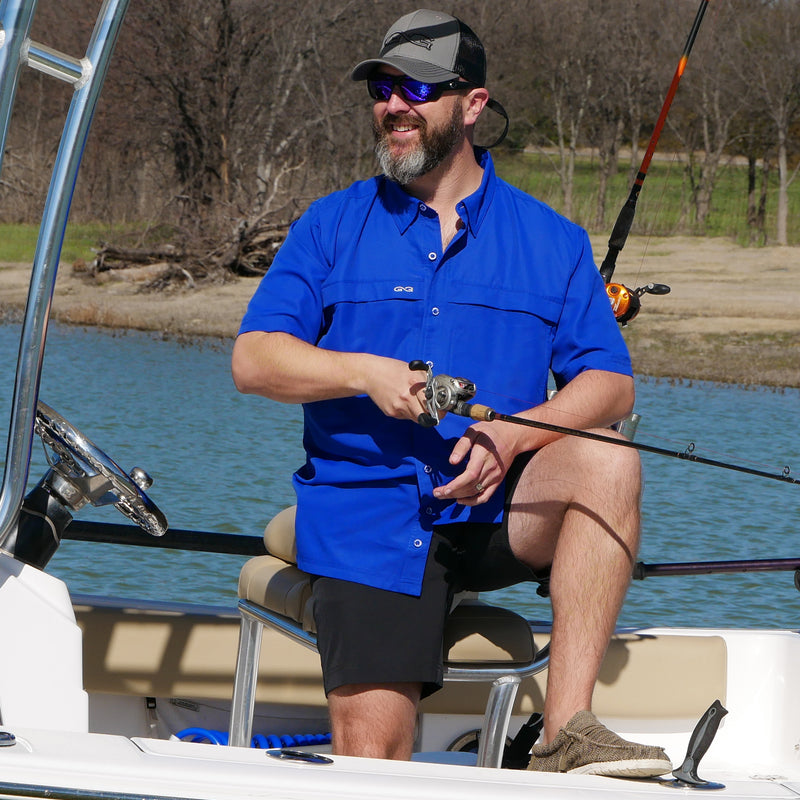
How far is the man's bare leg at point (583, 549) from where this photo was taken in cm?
206

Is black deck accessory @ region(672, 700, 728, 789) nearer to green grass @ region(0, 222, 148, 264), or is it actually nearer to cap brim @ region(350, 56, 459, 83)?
cap brim @ region(350, 56, 459, 83)

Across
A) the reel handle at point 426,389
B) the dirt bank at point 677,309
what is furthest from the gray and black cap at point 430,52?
the dirt bank at point 677,309

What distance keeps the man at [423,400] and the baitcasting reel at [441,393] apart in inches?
1.6

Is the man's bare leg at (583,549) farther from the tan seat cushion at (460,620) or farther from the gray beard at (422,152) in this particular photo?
the gray beard at (422,152)

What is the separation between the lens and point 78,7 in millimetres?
17812

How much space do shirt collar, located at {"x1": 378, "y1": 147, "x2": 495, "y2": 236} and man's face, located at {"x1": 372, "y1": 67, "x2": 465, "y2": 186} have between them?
0.04m

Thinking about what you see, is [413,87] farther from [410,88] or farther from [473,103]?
[473,103]

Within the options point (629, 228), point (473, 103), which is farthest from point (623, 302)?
point (473, 103)

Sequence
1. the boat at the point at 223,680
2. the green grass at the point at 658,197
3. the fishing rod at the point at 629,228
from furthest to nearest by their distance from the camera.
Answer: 1. the green grass at the point at 658,197
2. the fishing rod at the point at 629,228
3. the boat at the point at 223,680

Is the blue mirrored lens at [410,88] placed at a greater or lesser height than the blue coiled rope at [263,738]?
greater

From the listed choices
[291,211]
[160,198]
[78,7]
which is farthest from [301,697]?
[78,7]

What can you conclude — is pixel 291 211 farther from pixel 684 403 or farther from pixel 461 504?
pixel 461 504

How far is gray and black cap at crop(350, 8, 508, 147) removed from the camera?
7.57 feet

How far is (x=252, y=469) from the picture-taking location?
6922mm
